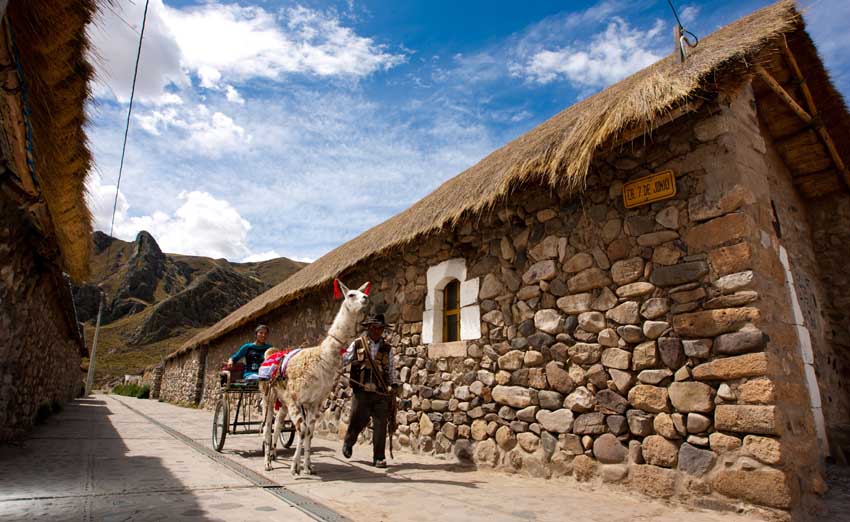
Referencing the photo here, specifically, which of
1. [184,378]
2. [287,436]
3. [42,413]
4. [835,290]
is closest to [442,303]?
[287,436]

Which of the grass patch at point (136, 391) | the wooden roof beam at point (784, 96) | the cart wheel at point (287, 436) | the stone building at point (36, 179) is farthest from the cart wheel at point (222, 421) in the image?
the grass patch at point (136, 391)

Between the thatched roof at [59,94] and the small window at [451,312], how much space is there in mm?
4578

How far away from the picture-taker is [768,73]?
492cm

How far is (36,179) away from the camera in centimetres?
383

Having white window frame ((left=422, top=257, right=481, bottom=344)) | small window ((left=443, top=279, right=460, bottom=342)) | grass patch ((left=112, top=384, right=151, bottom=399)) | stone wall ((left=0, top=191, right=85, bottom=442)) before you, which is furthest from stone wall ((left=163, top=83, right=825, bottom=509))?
grass patch ((left=112, top=384, right=151, bottom=399))

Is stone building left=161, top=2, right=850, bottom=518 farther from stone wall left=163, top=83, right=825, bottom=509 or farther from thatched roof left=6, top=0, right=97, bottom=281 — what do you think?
thatched roof left=6, top=0, right=97, bottom=281

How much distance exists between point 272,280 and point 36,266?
82.3 metres

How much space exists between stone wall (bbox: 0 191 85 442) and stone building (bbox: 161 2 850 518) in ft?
15.0

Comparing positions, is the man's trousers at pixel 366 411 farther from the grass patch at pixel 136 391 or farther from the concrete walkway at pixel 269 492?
the grass patch at pixel 136 391

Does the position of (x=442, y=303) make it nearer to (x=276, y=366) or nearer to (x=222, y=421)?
(x=276, y=366)

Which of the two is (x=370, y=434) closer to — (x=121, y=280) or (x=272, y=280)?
(x=121, y=280)

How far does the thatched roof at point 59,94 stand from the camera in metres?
2.84

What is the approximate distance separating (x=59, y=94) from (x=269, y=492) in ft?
11.7

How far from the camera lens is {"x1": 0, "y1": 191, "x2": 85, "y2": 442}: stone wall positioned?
4664mm
